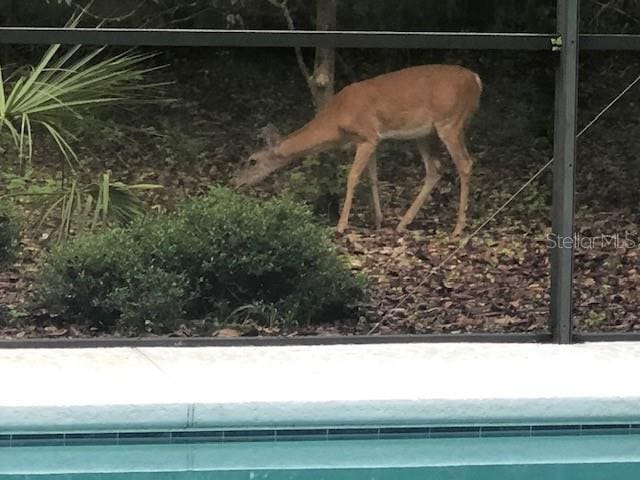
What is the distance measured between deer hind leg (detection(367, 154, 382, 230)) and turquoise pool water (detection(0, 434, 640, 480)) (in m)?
1.84

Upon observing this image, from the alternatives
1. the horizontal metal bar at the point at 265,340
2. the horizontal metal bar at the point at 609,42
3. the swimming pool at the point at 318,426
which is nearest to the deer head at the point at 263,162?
the horizontal metal bar at the point at 265,340

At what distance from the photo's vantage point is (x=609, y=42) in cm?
562

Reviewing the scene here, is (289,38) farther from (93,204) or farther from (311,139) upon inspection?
(93,204)

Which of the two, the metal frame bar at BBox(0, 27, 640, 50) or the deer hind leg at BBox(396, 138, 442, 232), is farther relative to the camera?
the deer hind leg at BBox(396, 138, 442, 232)

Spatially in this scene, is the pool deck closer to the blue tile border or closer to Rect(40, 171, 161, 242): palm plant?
the blue tile border

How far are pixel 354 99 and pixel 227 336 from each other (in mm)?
1439

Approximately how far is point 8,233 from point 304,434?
7.48 ft

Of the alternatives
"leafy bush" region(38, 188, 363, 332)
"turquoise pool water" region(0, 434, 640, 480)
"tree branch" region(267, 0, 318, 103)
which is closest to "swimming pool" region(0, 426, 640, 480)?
"turquoise pool water" region(0, 434, 640, 480)

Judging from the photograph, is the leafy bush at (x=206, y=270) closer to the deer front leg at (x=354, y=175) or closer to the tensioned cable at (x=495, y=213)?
the deer front leg at (x=354, y=175)

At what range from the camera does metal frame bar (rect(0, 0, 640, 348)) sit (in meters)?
5.41

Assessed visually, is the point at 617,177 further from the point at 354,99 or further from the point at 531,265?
the point at 354,99

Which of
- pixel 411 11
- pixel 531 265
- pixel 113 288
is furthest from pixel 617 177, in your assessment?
pixel 113 288

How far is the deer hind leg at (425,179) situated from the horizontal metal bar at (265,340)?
67 cm

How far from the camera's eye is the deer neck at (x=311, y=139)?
587 centimetres
